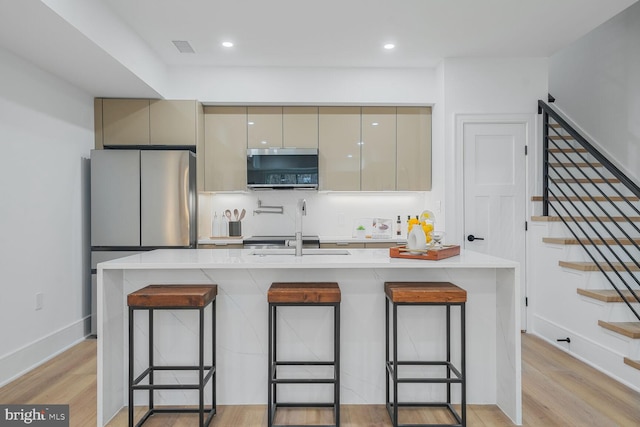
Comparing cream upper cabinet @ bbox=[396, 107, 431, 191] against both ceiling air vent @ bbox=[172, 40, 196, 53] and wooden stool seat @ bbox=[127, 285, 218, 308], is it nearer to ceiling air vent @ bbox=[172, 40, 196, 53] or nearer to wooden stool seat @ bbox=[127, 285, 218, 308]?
ceiling air vent @ bbox=[172, 40, 196, 53]

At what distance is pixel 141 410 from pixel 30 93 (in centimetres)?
263

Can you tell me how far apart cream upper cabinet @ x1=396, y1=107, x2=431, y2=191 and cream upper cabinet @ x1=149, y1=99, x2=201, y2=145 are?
89.8 inches

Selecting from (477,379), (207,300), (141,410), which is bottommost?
(141,410)

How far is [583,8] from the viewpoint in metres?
3.15

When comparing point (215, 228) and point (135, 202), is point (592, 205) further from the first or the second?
point (135, 202)

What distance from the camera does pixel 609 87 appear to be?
442 cm

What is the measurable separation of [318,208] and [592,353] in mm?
3037

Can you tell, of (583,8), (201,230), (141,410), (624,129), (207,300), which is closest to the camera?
(207,300)

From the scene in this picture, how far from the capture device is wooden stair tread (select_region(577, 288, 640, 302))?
2990 mm

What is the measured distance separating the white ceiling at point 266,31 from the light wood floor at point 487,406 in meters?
2.42

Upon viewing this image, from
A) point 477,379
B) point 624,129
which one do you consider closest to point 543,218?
point 624,129

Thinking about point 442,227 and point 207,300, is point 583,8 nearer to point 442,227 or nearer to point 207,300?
point 442,227

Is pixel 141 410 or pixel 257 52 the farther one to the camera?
pixel 257 52

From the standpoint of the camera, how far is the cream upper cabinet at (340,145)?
15.0ft
